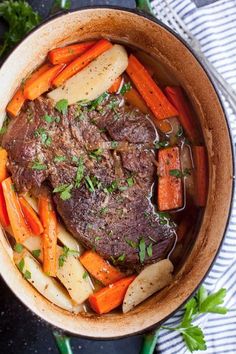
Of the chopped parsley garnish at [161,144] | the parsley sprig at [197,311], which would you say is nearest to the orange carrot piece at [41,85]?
the chopped parsley garnish at [161,144]

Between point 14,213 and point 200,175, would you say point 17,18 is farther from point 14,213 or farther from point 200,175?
point 200,175

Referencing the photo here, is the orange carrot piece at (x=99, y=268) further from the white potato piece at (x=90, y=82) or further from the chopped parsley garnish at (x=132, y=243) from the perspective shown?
the white potato piece at (x=90, y=82)

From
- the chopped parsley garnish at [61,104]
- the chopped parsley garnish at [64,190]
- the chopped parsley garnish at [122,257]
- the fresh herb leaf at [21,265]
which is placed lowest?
the chopped parsley garnish at [122,257]

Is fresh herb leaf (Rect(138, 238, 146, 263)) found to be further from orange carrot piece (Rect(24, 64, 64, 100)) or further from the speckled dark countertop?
orange carrot piece (Rect(24, 64, 64, 100))

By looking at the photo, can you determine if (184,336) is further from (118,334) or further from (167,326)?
(118,334)

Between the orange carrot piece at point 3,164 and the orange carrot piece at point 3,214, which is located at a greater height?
the orange carrot piece at point 3,164
